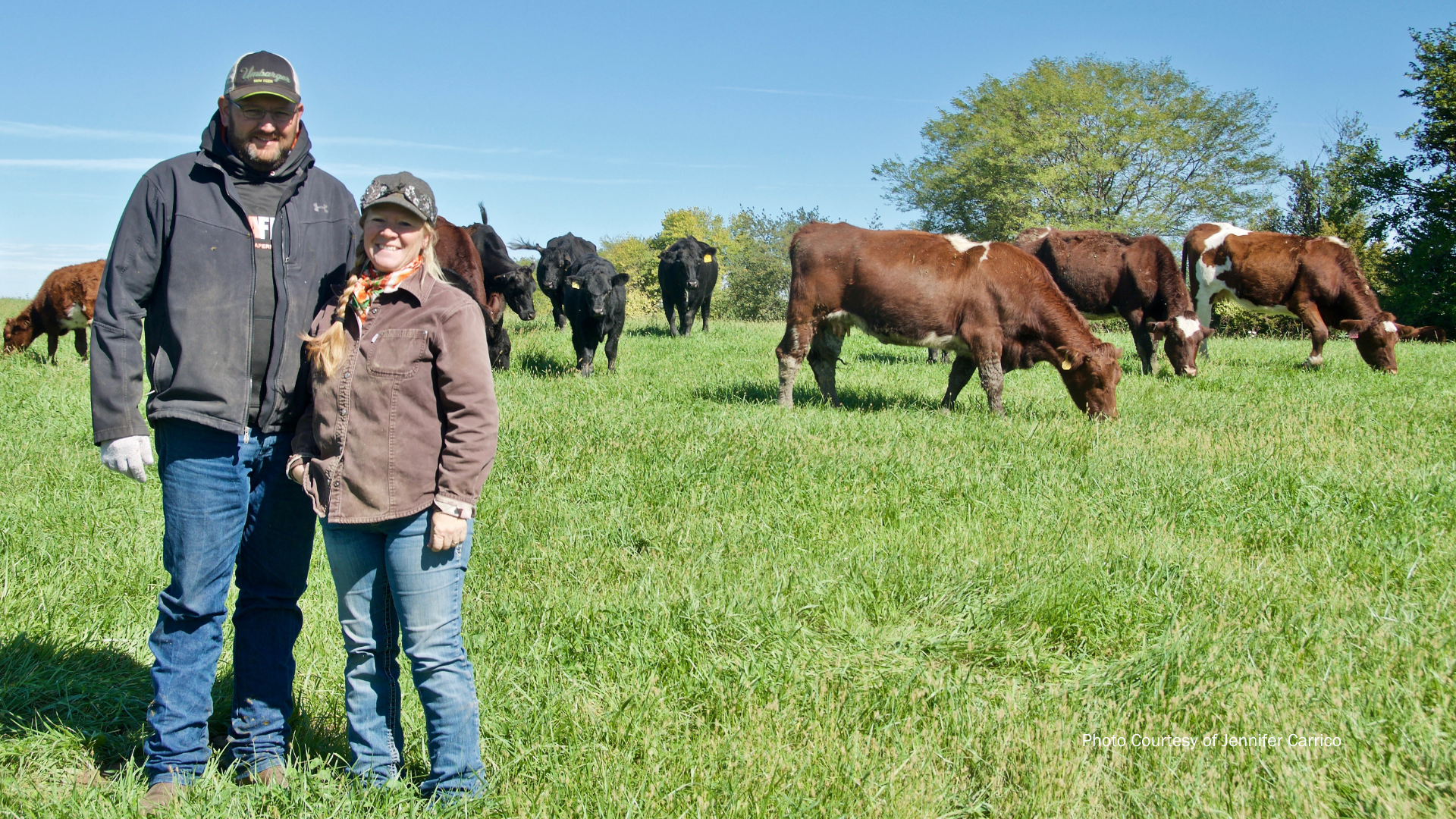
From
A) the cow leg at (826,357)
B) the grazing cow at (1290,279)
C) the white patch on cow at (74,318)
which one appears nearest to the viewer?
the cow leg at (826,357)

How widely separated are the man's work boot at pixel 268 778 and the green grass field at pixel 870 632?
0.06 m

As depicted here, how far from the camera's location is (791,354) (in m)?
10.1

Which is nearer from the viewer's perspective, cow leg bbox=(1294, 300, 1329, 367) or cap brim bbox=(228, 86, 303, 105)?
cap brim bbox=(228, 86, 303, 105)

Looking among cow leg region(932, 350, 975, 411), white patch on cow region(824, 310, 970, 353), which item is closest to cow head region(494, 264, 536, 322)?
white patch on cow region(824, 310, 970, 353)

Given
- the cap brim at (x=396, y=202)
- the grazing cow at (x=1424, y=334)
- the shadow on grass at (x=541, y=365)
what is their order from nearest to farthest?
the cap brim at (x=396, y=202) < the shadow on grass at (x=541, y=365) < the grazing cow at (x=1424, y=334)

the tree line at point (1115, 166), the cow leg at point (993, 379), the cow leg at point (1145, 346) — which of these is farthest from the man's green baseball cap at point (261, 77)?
the tree line at point (1115, 166)

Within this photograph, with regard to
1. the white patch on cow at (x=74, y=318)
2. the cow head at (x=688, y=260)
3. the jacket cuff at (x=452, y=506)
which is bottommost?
the jacket cuff at (x=452, y=506)

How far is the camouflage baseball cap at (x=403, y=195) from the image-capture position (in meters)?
2.80

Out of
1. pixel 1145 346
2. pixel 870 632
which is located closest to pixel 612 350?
pixel 1145 346

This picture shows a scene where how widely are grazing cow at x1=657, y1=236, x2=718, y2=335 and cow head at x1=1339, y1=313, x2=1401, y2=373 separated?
38.0 ft

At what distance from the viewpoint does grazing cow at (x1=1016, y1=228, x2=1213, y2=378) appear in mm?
13555

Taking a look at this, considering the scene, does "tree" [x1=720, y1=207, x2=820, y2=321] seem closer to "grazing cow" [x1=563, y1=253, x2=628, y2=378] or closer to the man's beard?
"grazing cow" [x1=563, y1=253, x2=628, y2=378]

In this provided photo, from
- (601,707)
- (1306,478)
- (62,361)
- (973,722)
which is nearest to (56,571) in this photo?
(601,707)

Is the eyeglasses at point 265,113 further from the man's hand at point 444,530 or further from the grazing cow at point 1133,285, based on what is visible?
the grazing cow at point 1133,285
